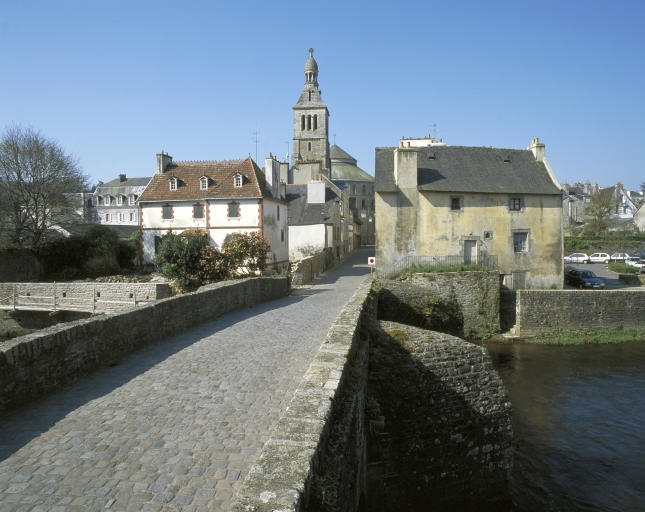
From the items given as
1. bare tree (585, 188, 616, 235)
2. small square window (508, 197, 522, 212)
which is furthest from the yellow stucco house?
bare tree (585, 188, 616, 235)

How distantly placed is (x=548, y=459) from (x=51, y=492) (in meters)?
11.5

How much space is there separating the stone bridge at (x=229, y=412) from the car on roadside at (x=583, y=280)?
23.1 metres

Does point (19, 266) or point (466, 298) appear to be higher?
point (19, 266)

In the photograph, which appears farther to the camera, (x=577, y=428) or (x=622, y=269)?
(x=622, y=269)

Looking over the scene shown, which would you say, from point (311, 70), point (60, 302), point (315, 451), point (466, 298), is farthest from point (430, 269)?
point (311, 70)

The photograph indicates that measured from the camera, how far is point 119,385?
6555mm

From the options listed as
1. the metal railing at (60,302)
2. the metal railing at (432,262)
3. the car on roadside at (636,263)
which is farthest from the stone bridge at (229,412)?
the car on roadside at (636,263)

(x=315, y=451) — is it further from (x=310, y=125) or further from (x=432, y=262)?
(x=310, y=125)

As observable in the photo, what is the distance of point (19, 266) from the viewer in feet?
101

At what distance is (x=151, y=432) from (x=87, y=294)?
836 inches

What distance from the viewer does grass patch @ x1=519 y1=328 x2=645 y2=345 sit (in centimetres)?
2398

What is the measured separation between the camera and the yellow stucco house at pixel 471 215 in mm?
26375

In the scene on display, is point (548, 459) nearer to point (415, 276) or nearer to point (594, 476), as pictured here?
point (594, 476)

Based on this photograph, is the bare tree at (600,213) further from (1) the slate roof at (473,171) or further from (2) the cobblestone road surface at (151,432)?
(2) the cobblestone road surface at (151,432)
